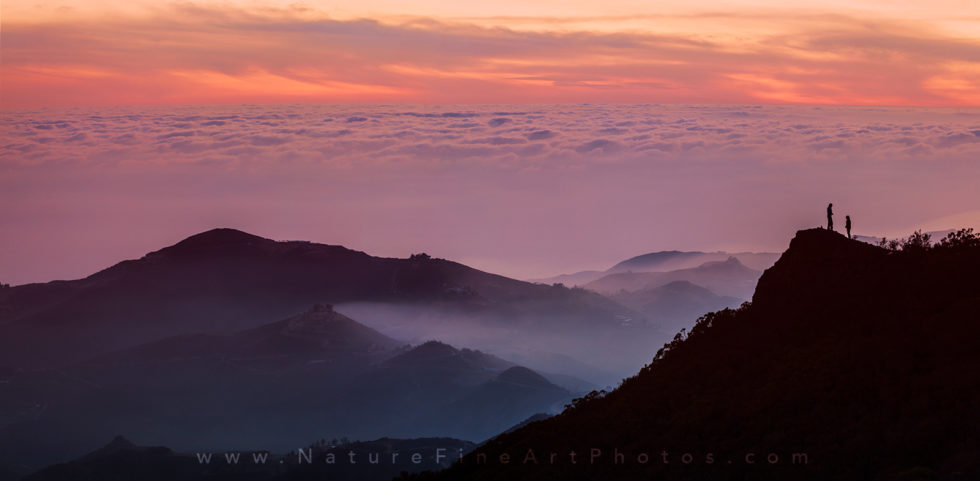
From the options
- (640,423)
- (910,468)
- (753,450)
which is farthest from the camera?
(640,423)

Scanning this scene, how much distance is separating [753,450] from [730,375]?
10.1m

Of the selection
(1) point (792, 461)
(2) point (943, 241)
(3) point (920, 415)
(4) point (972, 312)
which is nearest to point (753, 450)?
(1) point (792, 461)

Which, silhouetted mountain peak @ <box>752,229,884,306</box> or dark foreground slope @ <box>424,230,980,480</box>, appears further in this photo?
silhouetted mountain peak @ <box>752,229,884,306</box>

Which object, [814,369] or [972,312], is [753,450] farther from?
[972,312]

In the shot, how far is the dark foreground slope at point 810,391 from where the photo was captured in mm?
68375

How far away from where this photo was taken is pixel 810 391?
75.8 meters

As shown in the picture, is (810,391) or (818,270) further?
(818,270)

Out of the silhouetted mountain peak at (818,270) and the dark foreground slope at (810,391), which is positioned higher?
the silhouetted mountain peak at (818,270)

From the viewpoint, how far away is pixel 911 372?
73.1 m

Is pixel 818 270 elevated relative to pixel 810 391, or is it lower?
elevated

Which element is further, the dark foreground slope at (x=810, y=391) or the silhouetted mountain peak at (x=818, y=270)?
the silhouetted mountain peak at (x=818, y=270)

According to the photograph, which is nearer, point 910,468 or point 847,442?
point 910,468

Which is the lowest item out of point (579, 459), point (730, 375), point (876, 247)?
point (579, 459)

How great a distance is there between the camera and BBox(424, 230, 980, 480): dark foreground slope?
68.4 meters
